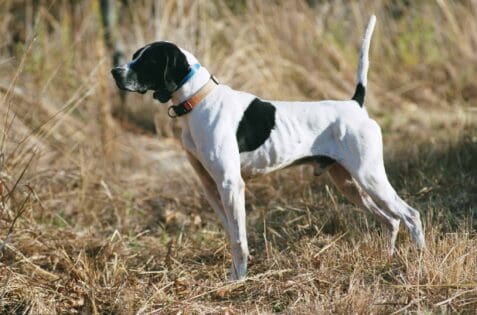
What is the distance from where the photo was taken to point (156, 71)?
405cm

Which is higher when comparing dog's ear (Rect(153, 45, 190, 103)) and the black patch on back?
dog's ear (Rect(153, 45, 190, 103))

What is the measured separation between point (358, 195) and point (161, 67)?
1.46 m

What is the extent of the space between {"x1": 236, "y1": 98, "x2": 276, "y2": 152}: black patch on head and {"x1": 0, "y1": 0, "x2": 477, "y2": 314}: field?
0.65 metres

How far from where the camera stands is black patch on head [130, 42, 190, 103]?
13.2ft

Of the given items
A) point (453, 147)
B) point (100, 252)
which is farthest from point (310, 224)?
point (453, 147)

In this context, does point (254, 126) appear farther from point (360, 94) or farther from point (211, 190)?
point (360, 94)

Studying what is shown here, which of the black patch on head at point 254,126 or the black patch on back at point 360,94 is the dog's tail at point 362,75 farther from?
the black patch on head at point 254,126

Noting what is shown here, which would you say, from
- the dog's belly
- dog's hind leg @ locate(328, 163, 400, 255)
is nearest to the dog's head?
the dog's belly

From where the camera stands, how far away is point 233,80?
25.2 feet

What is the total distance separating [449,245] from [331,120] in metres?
0.93

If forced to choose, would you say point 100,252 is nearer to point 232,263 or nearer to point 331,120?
point 232,263

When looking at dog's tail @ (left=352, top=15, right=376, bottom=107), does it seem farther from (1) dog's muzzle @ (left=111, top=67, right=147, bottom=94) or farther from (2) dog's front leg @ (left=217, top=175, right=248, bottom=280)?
(1) dog's muzzle @ (left=111, top=67, right=147, bottom=94)

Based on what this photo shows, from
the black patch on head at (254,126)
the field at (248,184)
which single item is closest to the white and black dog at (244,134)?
the black patch on head at (254,126)

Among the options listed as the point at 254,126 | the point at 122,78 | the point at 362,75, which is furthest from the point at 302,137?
the point at 122,78
